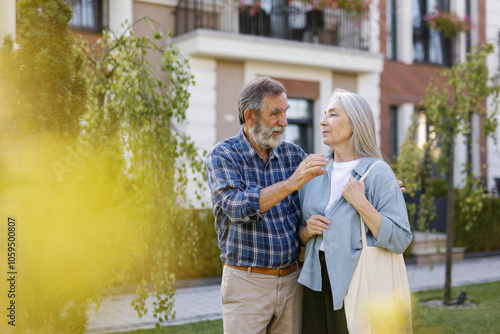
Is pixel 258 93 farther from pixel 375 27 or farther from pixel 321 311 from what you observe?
pixel 375 27

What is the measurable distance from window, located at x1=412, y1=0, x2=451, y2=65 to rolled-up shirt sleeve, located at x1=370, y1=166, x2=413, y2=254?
12635 millimetres

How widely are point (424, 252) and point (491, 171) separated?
5.36m

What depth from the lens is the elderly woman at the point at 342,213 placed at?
2902mm

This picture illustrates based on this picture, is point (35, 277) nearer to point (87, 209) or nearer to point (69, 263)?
point (69, 263)

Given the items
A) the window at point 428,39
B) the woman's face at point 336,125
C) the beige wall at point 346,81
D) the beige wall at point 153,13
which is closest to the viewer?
the woman's face at point 336,125

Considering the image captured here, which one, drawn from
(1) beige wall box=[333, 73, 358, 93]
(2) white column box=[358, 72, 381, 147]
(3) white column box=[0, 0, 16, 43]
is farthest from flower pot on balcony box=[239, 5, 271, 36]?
(3) white column box=[0, 0, 16, 43]

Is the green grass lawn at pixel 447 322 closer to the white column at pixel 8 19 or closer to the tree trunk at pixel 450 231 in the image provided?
the tree trunk at pixel 450 231

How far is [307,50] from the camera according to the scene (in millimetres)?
11945

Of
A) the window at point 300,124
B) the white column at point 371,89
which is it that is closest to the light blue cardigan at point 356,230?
the window at point 300,124

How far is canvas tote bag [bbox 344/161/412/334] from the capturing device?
2895 millimetres

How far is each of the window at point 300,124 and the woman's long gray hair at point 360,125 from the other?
9574 mm

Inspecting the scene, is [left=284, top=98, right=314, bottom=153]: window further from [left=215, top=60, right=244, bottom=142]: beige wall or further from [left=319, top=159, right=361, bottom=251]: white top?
[left=319, top=159, right=361, bottom=251]: white top

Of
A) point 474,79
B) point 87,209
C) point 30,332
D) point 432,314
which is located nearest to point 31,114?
point 87,209

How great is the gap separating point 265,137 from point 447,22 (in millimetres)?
12893
